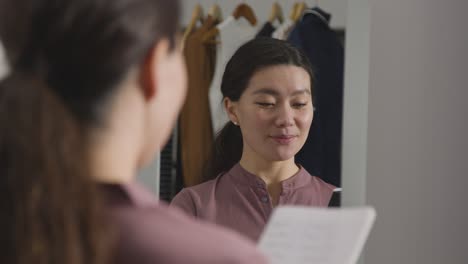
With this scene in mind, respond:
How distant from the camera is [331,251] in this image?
750 millimetres

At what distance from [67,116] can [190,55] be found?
1.59 m

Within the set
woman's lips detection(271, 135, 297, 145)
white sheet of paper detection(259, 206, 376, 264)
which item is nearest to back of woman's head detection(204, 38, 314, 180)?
woman's lips detection(271, 135, 297, 145)

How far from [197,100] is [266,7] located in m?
0.30

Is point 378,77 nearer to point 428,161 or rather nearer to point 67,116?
point 428,161

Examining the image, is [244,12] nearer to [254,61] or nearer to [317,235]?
[254,61]

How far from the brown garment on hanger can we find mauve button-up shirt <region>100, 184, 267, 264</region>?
1.51m

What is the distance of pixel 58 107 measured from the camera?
60 centimetres

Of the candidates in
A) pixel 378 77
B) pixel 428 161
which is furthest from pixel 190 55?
pixel 428 161

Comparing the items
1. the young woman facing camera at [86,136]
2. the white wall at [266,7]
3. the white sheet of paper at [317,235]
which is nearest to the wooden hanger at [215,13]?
the white wall at [266,7]

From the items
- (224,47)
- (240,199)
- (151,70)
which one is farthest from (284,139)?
(151,70)

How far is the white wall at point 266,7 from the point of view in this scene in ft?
6.88

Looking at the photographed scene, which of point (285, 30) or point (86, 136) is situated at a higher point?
point (285, 30)

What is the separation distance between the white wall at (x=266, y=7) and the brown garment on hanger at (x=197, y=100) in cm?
8

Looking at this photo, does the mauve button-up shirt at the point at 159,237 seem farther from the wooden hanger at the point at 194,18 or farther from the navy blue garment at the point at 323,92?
the wooden hanger at the point at 194,18
